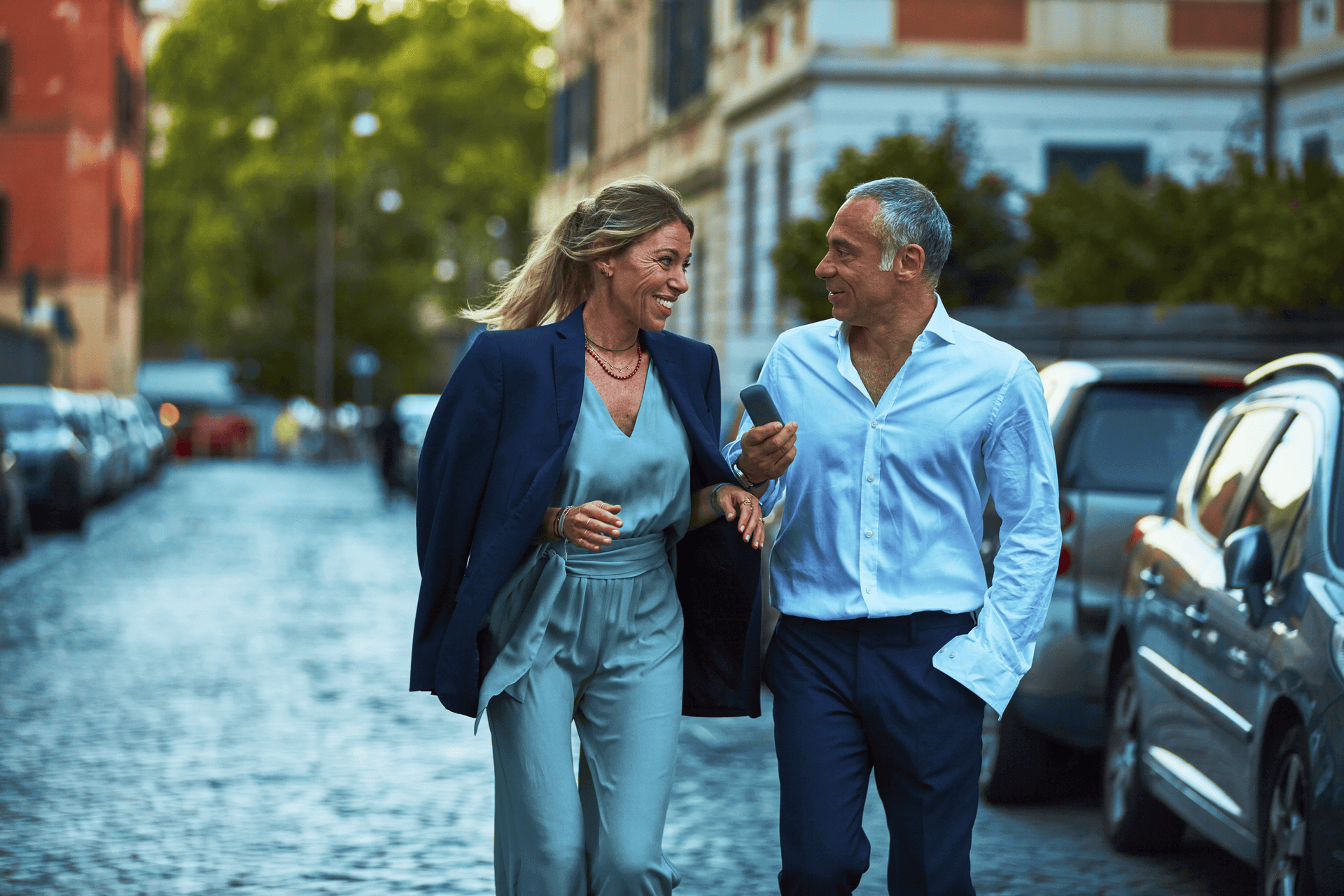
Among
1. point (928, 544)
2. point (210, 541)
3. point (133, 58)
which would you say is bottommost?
point (210, 541)

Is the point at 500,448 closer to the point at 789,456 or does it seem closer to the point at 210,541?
the point at 789,456

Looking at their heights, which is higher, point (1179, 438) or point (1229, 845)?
point (1179, 438)

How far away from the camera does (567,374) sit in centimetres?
429

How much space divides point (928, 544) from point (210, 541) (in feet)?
70.2

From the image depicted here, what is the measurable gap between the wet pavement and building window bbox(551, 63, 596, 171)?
90.0ft

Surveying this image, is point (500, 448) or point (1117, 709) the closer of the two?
point (500, 448)

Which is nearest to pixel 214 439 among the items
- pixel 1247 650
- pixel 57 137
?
pixel 57 137

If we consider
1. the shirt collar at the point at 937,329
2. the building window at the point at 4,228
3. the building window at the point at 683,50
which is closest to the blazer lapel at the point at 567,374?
the shirt collar at the point at 937,329

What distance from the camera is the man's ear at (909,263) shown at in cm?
443

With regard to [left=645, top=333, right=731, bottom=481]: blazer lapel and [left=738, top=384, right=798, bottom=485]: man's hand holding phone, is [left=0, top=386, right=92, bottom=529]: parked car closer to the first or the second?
[left=645, top=333, right=731, bottom=481]: blazer lapel

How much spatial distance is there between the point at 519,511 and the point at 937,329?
3.00ft

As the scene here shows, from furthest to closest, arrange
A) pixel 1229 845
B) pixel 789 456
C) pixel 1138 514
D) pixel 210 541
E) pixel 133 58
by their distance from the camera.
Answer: pixel 133 58, pixel 210 541, pixel 1138 514, pixel 1229 845, pixel 789 456

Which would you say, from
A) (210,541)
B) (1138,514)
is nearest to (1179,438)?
(1138,514)

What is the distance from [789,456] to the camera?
4137mm
